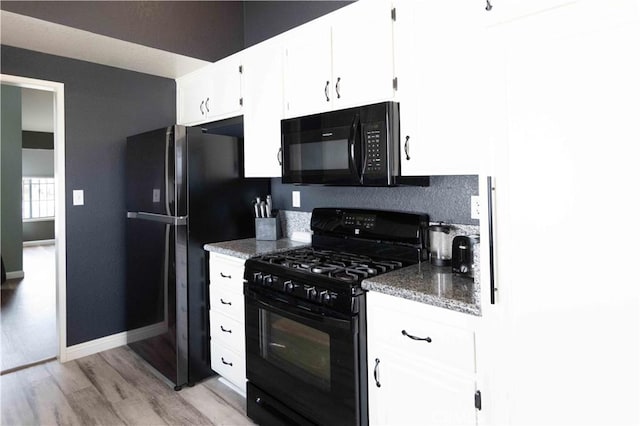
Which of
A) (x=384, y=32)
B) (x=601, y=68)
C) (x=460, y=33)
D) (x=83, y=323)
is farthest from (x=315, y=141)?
(x=83, y=323)

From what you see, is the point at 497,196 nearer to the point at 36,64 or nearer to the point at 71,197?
the point at 71,197

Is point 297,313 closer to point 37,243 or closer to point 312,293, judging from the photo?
point 312,293

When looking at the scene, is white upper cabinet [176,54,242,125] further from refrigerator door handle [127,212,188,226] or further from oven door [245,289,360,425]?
oven door [245,289,360,425]

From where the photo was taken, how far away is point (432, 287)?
4.96 feet

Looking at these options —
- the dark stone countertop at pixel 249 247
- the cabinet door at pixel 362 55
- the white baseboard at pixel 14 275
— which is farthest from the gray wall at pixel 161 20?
the white baseboard at pixel 14 275

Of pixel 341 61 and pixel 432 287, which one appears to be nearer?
pixel 432 287

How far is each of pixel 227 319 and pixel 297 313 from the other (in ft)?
2.47

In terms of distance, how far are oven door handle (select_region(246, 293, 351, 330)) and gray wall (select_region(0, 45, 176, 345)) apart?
5.44ft

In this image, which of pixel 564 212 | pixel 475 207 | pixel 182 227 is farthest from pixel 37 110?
pixel 564 212

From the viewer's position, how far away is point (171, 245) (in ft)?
8.26

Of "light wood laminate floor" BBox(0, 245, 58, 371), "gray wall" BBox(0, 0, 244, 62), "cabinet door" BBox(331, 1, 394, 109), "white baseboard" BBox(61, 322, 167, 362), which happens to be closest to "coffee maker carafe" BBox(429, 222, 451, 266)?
"cabinet door" BBox(331, 1, 394, 109)

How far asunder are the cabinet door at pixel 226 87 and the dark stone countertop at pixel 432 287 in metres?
1.65

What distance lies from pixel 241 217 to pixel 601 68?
2.20 metres

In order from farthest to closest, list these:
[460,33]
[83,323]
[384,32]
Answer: [83,323], [384,32], [460,33]
